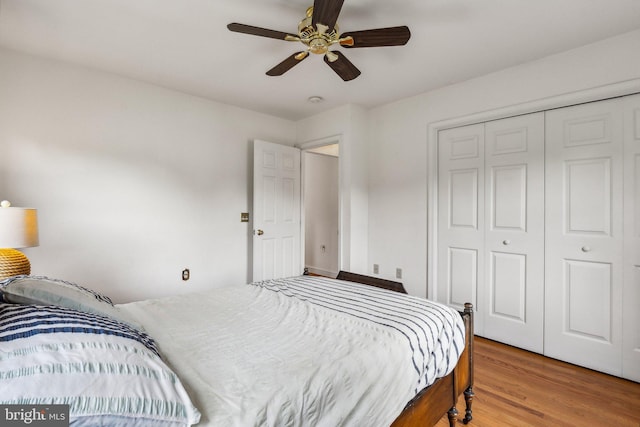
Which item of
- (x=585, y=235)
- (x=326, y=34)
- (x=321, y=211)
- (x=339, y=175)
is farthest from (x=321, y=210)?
(x=326, y=34)

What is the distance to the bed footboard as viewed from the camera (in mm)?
1298

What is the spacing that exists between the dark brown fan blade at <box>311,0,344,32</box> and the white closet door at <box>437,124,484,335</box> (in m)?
1.94

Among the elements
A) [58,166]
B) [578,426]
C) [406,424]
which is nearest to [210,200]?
[58,166]

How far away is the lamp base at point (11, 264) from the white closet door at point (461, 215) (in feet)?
11.3

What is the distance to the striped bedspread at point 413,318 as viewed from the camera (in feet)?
4.41

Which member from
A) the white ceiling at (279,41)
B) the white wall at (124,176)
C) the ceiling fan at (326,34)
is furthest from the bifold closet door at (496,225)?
the white wall at (124,176)

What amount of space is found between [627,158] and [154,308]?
10.7 feet

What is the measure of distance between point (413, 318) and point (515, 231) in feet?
6.12

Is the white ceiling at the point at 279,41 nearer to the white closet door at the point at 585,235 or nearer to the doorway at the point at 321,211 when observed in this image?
the white closet door at the point at 585,235

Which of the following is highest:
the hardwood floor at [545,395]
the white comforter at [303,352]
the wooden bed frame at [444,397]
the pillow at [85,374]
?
the pillow at [85,374]

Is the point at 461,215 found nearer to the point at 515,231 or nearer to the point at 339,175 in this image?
the point at 515,231

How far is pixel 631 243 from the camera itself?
222cm

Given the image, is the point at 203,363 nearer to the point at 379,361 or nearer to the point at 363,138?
the point at 379,361

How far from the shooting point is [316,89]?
10.5 ft
